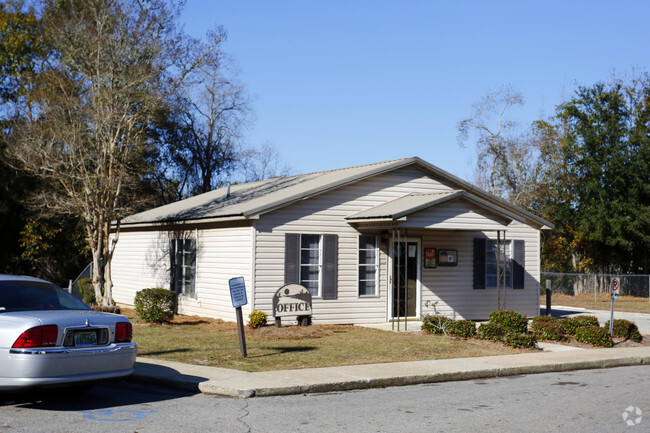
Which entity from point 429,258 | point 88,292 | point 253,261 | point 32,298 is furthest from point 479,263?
point 32,298

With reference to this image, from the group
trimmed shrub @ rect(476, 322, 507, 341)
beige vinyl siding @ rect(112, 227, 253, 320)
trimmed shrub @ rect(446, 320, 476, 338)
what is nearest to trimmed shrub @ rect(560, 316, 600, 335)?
trimmed shrub @ rect(476, 322, 507, 341)

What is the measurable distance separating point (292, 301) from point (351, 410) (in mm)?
7879

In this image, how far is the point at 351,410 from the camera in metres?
8.59

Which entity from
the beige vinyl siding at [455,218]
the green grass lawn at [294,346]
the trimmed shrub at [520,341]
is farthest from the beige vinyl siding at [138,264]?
the trimmed shrub at [520,341]

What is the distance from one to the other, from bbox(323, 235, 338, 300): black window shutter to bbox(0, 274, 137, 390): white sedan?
957cm

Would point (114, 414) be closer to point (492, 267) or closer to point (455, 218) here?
point (455, 218)

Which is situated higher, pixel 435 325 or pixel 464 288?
pixel 464 288

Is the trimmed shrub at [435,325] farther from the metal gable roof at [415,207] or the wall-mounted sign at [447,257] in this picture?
→ the wall-mounted sign at [447,257]

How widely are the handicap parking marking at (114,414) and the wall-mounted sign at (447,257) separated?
41.9ft

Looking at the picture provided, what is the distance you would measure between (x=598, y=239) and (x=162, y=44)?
2623cm

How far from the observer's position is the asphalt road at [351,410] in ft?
24.7

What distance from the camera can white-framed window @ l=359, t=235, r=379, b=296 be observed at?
18.9m

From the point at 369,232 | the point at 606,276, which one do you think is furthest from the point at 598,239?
the point at 369,232

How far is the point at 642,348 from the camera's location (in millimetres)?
15211
